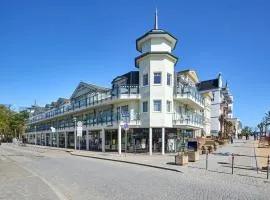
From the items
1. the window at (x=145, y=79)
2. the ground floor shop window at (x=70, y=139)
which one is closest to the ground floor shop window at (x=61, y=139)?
the ground floor shop window at (x=70, y=139)

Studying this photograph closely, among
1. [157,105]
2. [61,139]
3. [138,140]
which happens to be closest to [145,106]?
[157,105]

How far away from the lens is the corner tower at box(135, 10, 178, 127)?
35.1 m

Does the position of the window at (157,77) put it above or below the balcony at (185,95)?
above

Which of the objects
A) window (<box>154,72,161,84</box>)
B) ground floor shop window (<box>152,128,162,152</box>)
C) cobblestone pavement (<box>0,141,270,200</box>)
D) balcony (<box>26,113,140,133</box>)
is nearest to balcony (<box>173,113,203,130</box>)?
ground floor shop window (<box>152,128,162,152</box>)

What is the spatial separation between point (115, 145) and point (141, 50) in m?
11.5

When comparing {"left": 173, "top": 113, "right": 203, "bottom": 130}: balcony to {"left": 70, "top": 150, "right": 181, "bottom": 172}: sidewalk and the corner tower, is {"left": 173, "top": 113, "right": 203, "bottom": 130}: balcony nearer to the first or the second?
the corner tower

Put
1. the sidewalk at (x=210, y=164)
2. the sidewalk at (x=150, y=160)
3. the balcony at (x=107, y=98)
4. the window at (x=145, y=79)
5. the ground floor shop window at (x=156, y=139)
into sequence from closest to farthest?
the sidewalk at (x=210, y=164)
the sidewalk at (x=150, y=160)
the window at (x=145, y=79)
the ground floor shop window at (x=156, y=139)
the balcony at (x=107, y=98)

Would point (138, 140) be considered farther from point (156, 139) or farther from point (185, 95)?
point (185, 95)

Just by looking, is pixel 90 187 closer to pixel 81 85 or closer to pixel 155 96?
pixel 155 96

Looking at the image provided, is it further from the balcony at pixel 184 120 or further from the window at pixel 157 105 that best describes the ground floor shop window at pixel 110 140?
the balcony at pixel 184 120

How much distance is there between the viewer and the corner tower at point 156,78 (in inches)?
1382

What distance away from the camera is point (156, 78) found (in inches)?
1399

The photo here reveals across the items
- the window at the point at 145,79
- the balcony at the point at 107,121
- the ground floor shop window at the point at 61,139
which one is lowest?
the ground floor shop window at the point at 61,139

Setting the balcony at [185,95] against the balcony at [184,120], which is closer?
the balcony at [184,120]
